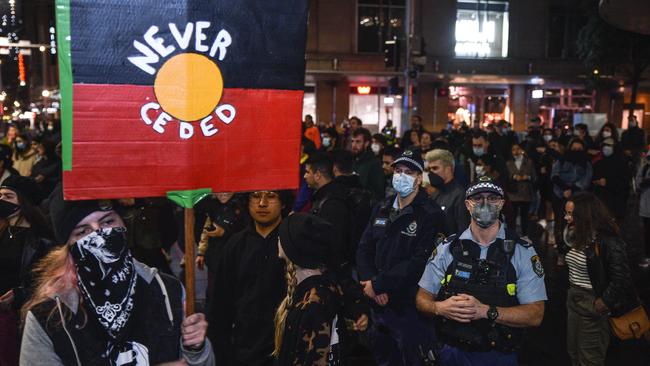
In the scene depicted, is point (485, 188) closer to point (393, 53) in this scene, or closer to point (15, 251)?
point (15, 251)

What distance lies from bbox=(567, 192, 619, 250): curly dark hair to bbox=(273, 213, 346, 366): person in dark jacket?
8.92 ft

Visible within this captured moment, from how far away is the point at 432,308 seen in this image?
3.64 meters

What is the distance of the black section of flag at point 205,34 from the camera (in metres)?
2.54

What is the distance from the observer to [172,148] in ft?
9.08

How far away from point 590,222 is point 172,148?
3.57 metres

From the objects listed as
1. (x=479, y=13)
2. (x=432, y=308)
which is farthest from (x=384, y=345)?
(x=479, y=13)

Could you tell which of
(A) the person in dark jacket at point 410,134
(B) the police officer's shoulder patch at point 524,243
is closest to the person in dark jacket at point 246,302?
(B) the police officer's shoulder patch at point 524,243

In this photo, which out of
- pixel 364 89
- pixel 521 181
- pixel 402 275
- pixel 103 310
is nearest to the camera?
pixel 103 310

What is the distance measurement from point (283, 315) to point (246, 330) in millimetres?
727

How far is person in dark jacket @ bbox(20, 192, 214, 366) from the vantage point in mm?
2221

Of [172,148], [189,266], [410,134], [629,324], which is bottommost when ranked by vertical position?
[629,324]

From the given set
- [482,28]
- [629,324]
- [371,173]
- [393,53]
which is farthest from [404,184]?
[482,28]

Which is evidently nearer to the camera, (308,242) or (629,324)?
(308,242)

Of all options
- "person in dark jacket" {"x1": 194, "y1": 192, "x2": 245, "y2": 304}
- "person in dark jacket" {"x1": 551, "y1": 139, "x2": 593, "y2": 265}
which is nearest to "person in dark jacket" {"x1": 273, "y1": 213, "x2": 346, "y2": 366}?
"person in dark jacket" {"x1": 194, "y1": 192, "x2": 245, "y2": 304}
